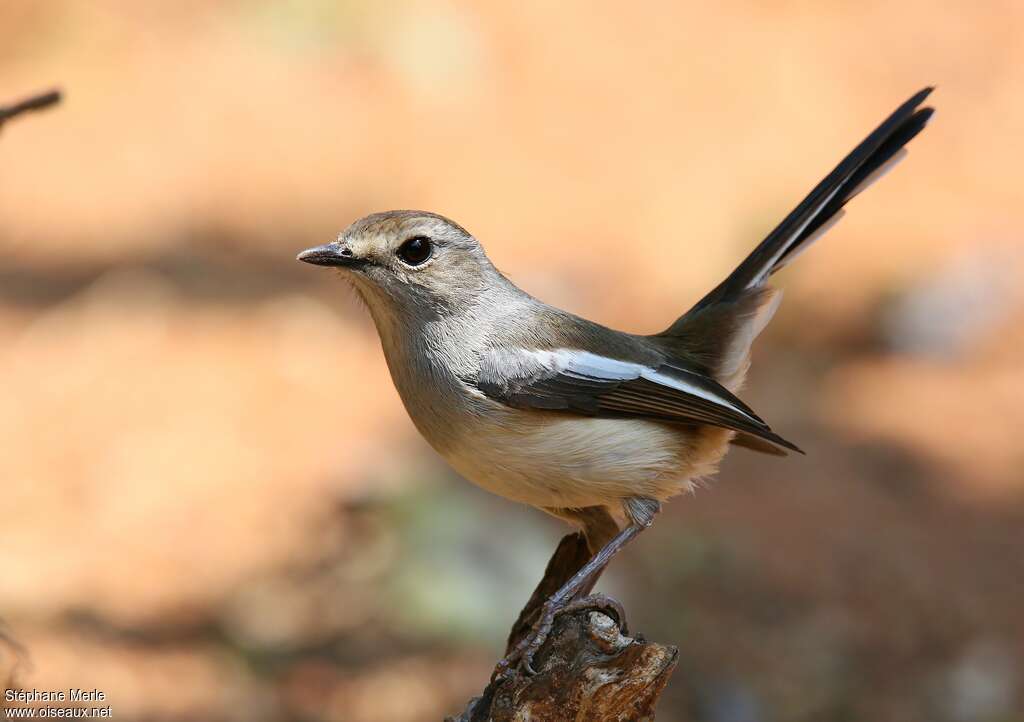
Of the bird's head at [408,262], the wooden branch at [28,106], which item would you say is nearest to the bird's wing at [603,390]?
the bird's head at [408,262]

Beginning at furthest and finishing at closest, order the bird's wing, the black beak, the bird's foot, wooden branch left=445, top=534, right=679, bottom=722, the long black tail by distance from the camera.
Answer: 1. the long black tail
2. the bird's wing
3. the black beak
4. the bird's foot
5. wooden branch left=445, top=534, right=679, bottom=722

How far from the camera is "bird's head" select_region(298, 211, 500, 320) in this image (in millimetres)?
3775

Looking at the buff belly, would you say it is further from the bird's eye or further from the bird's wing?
the bird's eye

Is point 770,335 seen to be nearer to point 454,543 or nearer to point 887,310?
point 887,310

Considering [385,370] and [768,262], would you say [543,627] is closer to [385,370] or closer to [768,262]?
[768,262]

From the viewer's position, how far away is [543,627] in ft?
12.0

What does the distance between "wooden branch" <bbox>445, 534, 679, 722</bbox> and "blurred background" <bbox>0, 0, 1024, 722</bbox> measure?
1528 millimetres

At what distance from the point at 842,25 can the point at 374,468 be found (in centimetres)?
750

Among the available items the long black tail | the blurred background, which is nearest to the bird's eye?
the long black tail

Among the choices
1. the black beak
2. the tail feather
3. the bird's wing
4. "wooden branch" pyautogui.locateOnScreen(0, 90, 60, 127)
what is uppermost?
the tail feather

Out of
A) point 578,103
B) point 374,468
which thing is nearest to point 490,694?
point 374,468

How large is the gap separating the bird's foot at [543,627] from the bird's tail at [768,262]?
3.85 ft

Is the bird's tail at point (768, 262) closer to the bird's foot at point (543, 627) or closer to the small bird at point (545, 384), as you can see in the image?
the small bird at point (545, 384)

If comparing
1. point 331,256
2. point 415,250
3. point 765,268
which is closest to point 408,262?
point 415,250
